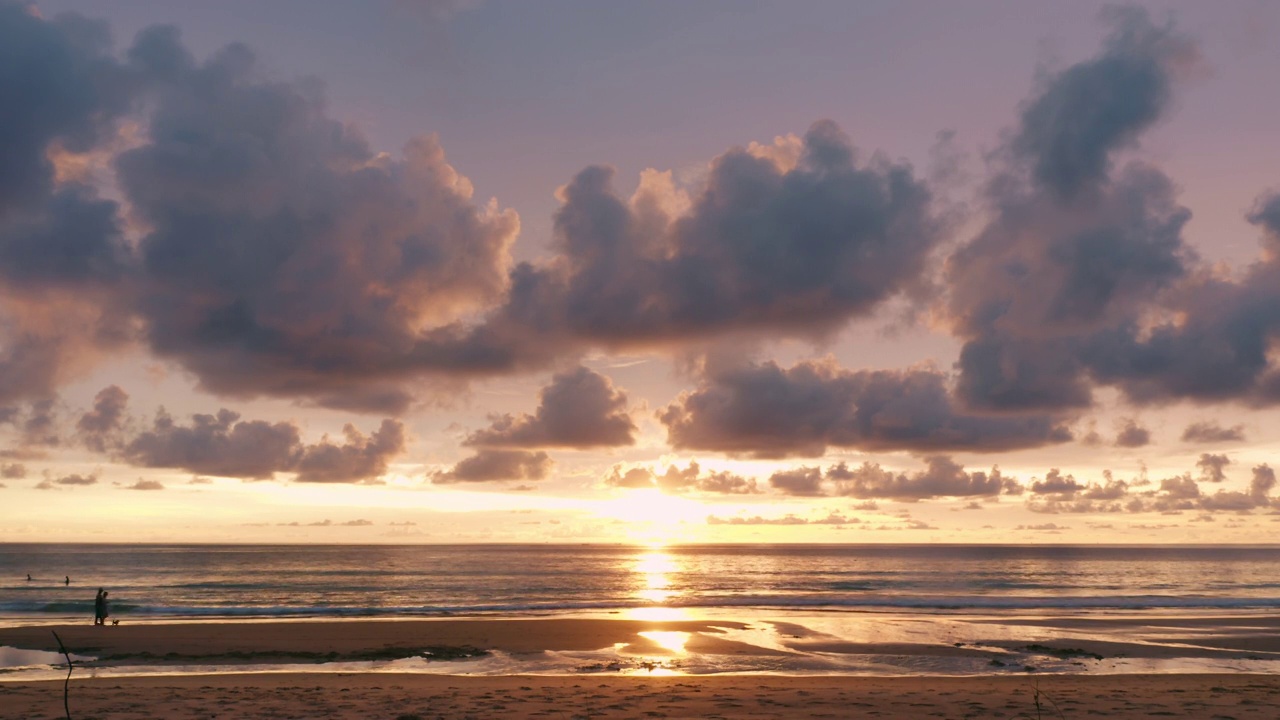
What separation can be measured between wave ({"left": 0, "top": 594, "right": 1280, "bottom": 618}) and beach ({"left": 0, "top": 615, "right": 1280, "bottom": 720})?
35.0ft

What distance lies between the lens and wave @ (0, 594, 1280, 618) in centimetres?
5138

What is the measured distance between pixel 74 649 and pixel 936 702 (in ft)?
99.0

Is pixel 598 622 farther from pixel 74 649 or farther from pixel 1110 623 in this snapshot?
pixel 1110 623

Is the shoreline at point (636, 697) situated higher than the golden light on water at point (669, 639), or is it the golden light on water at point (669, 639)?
the shoreline at point (636, 697)

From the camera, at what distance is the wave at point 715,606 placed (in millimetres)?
51375

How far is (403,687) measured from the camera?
22.8m

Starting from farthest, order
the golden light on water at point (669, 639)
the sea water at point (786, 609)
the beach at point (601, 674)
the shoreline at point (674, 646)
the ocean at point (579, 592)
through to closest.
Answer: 1. the ocean at point (579, 592)
2. the golden light on water at point (669, 639)
3. the sea water at point (786, 609)
4. the shoreline at point (674, 646)
5. the beach at point (601, 674)

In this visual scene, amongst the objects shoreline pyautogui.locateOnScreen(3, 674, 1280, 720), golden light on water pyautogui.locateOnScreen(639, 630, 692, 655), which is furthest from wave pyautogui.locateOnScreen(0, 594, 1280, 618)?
shoreline pyautogui.locateOnScreen(3, 674, 1280, 720)

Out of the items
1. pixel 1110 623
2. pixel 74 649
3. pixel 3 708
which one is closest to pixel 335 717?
pixel 3 708

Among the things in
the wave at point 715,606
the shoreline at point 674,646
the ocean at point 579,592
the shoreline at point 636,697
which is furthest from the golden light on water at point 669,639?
the wave at point 715,606

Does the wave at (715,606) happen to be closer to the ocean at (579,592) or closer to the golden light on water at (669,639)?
the ocean at (579,592)

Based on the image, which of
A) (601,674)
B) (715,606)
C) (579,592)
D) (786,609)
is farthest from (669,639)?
(579,592)

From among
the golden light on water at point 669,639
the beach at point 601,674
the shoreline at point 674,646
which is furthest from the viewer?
the golden light on water at point 669,639

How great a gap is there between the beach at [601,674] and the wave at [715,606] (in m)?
10.7
